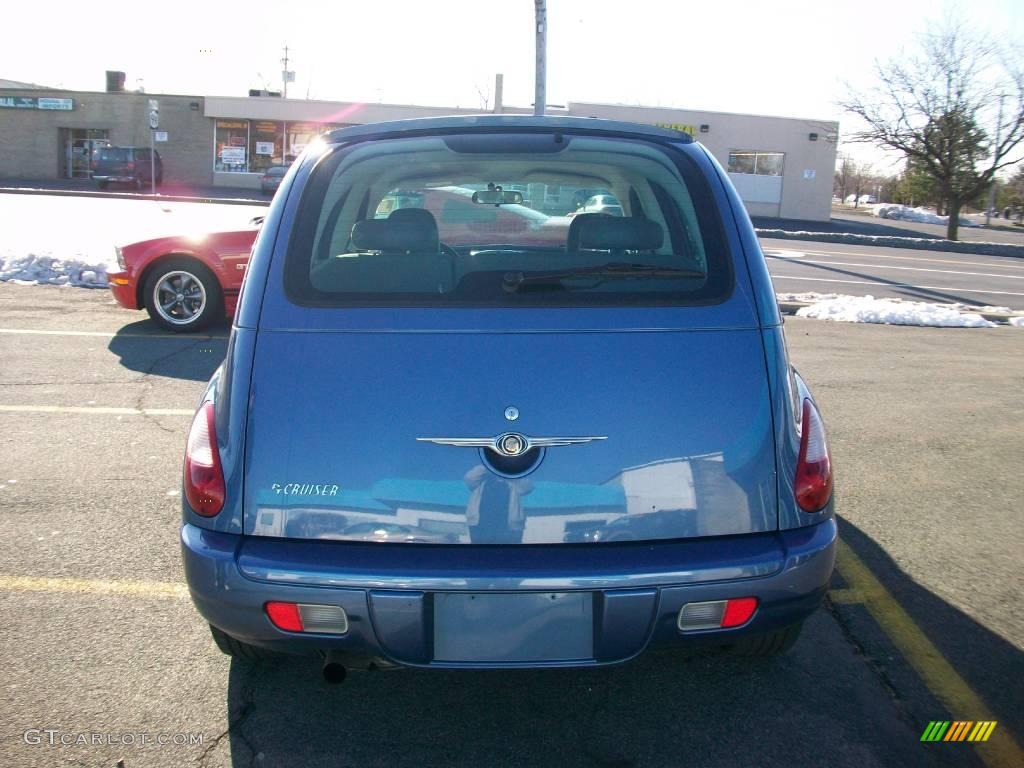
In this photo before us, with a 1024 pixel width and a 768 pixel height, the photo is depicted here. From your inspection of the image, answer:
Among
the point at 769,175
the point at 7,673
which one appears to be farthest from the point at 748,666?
the point at 769,175

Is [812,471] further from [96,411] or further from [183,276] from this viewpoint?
[183,276]

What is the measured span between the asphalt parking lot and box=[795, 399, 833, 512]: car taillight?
0.63 m

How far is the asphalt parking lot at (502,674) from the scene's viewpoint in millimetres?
2639

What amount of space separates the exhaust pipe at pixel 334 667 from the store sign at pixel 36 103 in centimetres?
4807

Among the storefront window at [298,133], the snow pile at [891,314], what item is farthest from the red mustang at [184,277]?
the storefront window at [298,133]

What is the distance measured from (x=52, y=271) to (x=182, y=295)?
3.89 metres

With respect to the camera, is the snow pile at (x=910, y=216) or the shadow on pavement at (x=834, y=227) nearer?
the shadow on pavement at (x=834, y=227)

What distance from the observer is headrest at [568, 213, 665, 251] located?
292cm

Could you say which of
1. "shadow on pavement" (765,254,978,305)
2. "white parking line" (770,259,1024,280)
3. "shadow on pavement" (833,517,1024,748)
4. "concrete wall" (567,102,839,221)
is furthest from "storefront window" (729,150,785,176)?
"shadow on pavement" (833,517,1024,748)

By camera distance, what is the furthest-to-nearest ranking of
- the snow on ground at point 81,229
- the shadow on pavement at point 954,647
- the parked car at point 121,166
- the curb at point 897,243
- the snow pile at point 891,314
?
1. the parked car at point 121,166
2. the curb at point 897,243
3. the snow on ground at point 81,229
4. the snow pile at point 891,314
5. the shadow on pavement at point 954,647

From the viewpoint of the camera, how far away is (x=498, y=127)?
300 cm

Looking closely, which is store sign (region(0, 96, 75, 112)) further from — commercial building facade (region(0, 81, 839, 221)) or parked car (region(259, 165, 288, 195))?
parked car (region(259, 165, 288, 195))

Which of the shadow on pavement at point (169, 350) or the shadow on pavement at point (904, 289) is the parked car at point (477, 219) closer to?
the shadow on pavement at point (169, 350)

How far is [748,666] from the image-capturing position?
3115 mm
